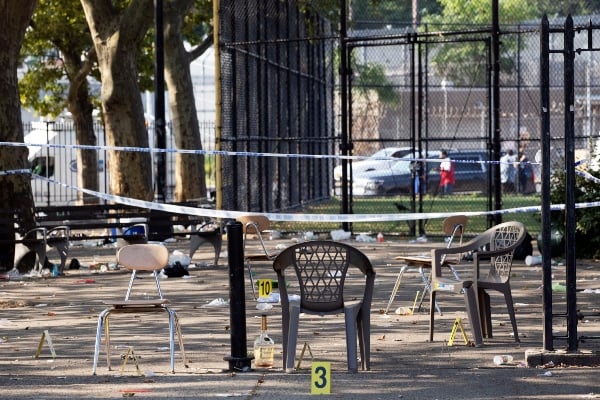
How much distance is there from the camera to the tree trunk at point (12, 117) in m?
17.8

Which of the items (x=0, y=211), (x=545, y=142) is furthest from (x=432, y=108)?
(x=545, y=142)

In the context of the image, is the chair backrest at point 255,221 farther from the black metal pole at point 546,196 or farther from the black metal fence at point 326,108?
the black metal pole at point 546,196

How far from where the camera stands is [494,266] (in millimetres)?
11320

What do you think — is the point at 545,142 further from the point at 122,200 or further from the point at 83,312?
the point at 122,200

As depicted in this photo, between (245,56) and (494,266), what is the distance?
12880 mm

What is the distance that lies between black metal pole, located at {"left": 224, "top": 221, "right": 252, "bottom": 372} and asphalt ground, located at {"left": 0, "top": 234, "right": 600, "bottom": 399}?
0.10m

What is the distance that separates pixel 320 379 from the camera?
8570mm

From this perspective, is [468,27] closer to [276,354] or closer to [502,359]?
[276,354]

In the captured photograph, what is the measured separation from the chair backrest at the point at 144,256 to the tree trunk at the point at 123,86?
1343cm

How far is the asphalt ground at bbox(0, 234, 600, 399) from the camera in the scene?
877cm

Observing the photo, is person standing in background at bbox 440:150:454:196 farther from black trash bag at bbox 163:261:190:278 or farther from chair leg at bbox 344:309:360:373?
chair leg at bbox 344:309:360:373

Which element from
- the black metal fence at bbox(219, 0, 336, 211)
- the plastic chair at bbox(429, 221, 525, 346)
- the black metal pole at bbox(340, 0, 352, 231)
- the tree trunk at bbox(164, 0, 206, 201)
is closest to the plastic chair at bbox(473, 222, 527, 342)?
the plastic chair at bbox(429, 221, 525, 346)

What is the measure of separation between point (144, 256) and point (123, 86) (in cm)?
1448

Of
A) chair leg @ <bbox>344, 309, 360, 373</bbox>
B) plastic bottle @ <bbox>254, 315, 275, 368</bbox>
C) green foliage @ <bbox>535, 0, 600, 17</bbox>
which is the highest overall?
green foliage @ <bbox>535, 0, 600, 17</bbox>
